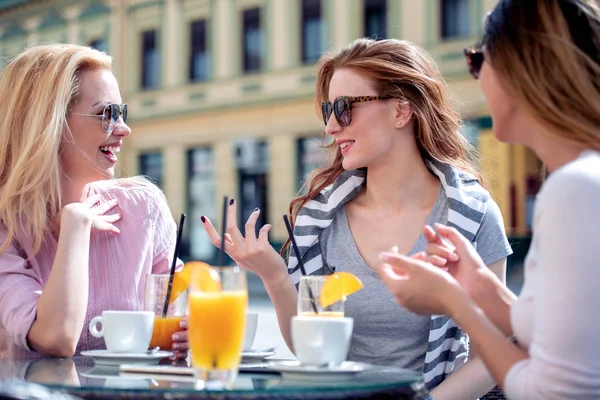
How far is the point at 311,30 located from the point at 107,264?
1696 cm

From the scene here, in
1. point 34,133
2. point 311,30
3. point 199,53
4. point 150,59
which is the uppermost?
point 311,30

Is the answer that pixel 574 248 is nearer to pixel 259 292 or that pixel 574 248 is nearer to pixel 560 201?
pixel 560 201

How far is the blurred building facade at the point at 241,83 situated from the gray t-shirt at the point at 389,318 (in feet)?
45.9

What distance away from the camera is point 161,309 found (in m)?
2.42

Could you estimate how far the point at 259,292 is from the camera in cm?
1641

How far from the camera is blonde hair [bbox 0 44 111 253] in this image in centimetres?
277

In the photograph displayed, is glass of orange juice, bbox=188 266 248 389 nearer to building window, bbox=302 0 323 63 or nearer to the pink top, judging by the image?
the pink top

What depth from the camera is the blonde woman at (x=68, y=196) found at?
263cm

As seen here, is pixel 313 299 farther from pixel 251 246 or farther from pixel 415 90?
pixel 415 90

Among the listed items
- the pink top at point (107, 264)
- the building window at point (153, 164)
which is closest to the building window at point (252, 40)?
the building window at point (153, 164)

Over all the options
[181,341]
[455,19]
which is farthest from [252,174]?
[181,341]

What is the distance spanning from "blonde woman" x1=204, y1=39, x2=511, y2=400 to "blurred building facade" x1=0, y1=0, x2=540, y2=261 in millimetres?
13743

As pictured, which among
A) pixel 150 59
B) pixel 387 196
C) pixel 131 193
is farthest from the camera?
pixel 150 59

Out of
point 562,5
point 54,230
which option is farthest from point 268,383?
point 54,230
